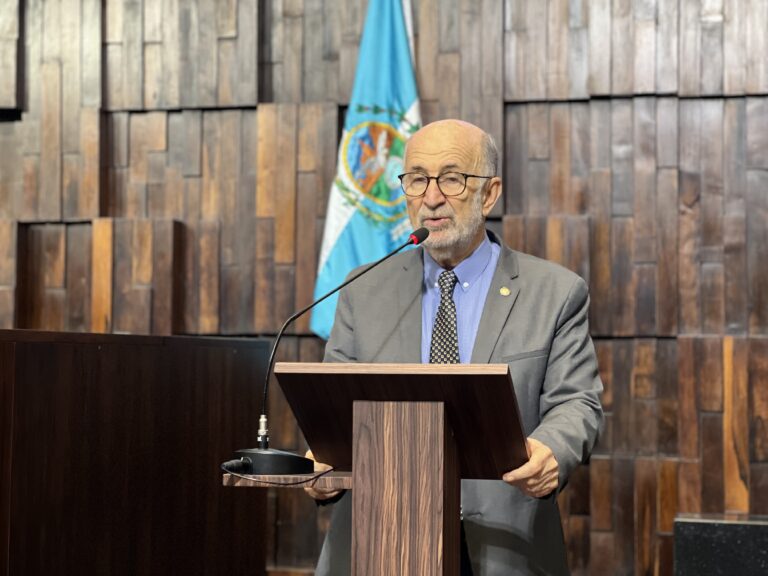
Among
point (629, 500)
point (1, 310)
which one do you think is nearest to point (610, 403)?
point (629, 500)

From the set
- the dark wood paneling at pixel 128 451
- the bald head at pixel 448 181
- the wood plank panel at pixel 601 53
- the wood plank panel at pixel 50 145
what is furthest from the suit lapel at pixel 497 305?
the wood plank panel at pixel 50 145

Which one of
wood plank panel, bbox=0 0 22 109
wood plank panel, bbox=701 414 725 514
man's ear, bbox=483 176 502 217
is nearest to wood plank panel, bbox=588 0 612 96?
wood plank panel, bbox=701 414 725 514

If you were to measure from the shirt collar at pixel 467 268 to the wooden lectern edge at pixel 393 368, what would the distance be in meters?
0.91

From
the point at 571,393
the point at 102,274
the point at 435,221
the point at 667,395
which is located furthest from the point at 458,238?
the point at 102,274

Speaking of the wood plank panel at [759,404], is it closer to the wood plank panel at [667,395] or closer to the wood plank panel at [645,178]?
the wood plank panel at [667,395]

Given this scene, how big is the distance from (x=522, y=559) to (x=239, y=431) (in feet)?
6.03

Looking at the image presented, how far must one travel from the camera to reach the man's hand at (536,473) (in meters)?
2.03

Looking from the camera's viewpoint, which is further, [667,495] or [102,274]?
[102,274]

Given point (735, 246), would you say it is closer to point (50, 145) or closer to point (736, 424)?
point (736, 424)

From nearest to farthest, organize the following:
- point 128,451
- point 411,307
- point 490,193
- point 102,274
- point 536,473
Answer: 1. point 536,473
2. point 411,307
3. point 490,193
4. point 128,451
5. point 102,274

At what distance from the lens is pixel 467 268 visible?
8.89 ft

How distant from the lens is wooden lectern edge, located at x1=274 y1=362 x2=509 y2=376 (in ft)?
5.71

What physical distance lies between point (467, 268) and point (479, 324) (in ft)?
0.72

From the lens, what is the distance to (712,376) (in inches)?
176
